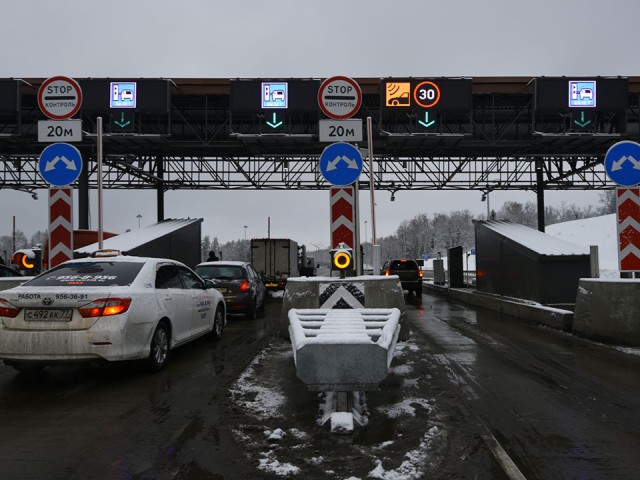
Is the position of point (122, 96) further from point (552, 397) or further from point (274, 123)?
point (552, 397)

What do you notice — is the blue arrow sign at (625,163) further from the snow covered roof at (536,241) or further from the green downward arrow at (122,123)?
the green downward arrow at (122,123)

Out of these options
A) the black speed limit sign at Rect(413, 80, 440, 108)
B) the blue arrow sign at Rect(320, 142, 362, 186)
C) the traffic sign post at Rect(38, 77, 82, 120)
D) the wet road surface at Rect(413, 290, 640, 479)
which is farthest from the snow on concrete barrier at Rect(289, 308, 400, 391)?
the black speed limit sign at Rect(413, 80, 440, 108)

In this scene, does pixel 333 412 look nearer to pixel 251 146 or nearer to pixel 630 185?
pixel 630 185

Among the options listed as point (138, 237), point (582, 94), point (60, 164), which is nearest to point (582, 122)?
point (582, 94)

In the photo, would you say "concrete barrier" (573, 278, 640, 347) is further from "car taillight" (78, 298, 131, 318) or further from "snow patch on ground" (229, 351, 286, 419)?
"car taillight" (78, 298, 131, 318)

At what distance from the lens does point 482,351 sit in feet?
25.4

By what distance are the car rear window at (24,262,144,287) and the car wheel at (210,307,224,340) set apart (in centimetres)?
277

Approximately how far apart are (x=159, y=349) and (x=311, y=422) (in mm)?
3115

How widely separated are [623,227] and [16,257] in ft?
41.4

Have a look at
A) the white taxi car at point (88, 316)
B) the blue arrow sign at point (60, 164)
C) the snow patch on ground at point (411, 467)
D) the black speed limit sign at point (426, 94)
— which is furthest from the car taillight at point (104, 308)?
the black speed limit sign at point (426, 94)

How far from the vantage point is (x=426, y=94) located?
63.0ft

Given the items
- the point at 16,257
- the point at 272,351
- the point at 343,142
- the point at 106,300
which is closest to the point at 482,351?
the point at 272,351

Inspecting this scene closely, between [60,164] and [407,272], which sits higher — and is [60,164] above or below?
above

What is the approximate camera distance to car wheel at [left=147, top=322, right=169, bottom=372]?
20.4 ft
